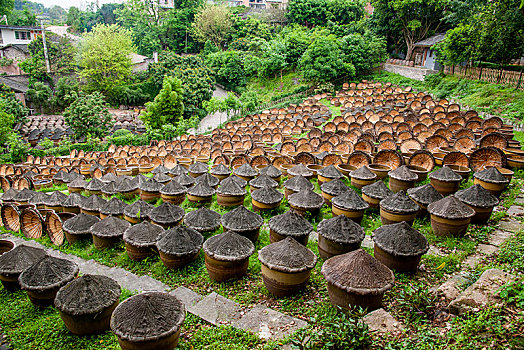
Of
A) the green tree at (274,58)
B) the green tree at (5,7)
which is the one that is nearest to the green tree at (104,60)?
the green tree at (274,58)

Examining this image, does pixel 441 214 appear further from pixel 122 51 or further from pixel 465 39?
pixel 122 51

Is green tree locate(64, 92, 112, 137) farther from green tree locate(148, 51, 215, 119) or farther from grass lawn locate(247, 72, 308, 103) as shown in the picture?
grass lawn locate(247, 72, 308, 103)

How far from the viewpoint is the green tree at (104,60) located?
1337 inches

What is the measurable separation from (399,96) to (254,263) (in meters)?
17.8

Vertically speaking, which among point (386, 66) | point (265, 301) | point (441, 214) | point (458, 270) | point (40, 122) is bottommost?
point (40, 122)

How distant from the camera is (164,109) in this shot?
24.6 metres

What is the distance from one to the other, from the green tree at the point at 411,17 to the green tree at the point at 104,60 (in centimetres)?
2645

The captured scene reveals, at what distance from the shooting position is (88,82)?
3547 centimetres

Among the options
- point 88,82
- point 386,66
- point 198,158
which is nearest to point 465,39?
point 386,66

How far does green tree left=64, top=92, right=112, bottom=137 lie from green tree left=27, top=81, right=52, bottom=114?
12.8 meters

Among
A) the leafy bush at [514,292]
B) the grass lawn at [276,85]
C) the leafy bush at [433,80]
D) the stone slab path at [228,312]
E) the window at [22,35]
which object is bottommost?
the stone slab path at [228,312]

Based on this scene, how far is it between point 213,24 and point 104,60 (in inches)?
550

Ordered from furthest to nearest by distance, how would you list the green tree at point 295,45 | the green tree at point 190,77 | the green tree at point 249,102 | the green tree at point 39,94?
the green tree at point 39,94 → the green tree at point 295,45 → the green tree at point 190,77 → the green tree at point 249,102

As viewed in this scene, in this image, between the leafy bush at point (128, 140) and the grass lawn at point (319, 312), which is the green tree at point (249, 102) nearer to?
the leafy bush at point (128, 140)
